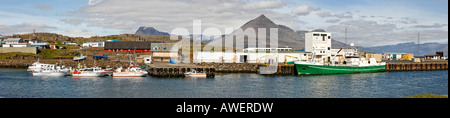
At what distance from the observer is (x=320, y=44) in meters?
83.4

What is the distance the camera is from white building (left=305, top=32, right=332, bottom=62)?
82812 mm

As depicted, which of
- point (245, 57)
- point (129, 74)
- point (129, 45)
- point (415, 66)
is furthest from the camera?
point (129, 45)

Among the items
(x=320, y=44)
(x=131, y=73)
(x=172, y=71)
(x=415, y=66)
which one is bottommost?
(x=131, y=73)

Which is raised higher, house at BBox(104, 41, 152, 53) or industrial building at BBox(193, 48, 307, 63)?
house at BBox(104, 41, 152, 53)

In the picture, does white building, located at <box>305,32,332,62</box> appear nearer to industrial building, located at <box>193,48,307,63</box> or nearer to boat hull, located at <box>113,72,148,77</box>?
industrial building, located at <box>193,48,307,63</box>

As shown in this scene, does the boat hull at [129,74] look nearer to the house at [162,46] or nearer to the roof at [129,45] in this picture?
the house at [162,46]

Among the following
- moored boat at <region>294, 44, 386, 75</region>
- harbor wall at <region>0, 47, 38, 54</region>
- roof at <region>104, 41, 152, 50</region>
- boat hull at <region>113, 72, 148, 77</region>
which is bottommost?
boat hull at <region>113, 72, 148, 77</region>

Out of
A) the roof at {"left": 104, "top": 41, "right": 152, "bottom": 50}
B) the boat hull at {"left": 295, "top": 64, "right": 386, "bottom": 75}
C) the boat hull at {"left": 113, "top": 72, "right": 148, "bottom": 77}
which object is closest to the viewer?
the boat hull at {"left": 113, "top": 72, "right": 148, "bottom": 77}

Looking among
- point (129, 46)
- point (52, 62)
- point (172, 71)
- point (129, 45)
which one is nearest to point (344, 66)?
point (172, 71)

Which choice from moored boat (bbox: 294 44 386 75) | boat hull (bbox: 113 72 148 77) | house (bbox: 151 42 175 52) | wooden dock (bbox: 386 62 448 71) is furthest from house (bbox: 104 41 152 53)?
wooden dock (bbox: 386 62 448 71)

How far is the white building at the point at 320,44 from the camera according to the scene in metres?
82.8

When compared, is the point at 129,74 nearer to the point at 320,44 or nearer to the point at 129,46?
the point at 320,44
